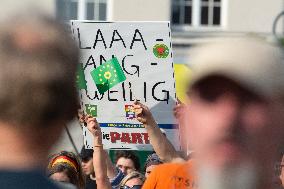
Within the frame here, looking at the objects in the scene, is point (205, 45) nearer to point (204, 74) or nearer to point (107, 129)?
point (204, 74)

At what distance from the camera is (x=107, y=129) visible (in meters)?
6.96

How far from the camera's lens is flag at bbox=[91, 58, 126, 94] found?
6805mm

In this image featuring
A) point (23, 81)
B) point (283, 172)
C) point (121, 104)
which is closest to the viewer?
point (23, 81)

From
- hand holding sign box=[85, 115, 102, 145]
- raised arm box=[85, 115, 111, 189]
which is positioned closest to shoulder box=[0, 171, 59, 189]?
raised arm box=[85, 115, 111, 189]

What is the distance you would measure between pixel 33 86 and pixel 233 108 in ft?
1.51

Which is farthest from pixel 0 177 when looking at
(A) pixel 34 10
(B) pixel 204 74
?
(B) pixel 204 74

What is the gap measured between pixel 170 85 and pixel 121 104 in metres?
0.38

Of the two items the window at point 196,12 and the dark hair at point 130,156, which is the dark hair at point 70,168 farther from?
the window at point 196,12

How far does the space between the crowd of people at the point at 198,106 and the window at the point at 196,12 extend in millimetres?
13782

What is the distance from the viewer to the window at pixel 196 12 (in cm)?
1614

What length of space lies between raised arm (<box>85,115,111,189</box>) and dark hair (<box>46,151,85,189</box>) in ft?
0.53

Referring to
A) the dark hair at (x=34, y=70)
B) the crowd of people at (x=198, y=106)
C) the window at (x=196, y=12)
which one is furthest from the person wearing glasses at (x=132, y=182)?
the window at (x=196, y=12)

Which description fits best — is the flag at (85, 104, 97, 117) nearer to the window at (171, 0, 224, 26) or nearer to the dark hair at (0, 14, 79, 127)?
the dark hair at (0, 14, 79, 127)

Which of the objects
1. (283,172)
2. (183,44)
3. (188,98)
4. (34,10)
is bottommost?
(183,44)
